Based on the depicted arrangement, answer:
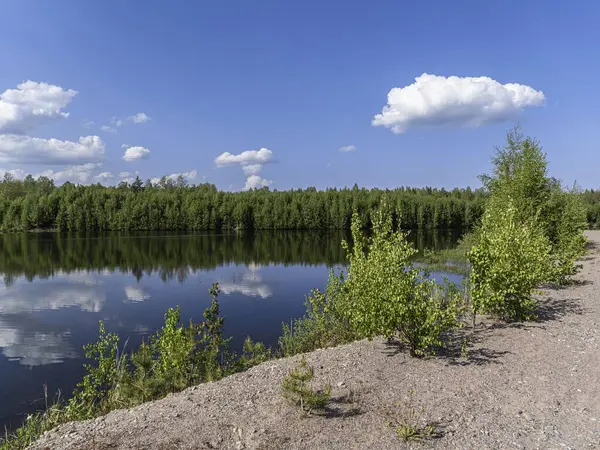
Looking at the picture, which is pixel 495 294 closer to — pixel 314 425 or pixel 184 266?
pixel 314 425

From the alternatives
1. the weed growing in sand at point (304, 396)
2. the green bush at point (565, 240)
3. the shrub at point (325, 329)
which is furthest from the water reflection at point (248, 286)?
the weed growing in sand at point (304, 396)

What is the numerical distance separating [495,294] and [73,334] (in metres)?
15.8

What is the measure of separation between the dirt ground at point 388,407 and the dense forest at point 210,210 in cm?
8796

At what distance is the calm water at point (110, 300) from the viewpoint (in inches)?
539

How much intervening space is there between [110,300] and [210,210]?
85.8 metres

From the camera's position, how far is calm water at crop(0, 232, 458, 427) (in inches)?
539

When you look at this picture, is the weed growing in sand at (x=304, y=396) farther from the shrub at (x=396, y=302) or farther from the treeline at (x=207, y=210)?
the treeline at (x=207, y=210)

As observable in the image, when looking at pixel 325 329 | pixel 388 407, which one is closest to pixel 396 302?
pixel 388 407

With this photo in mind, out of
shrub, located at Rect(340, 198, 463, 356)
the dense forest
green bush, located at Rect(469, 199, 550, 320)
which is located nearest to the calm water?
shrub, located at Rect(340, 198, 463, 356)

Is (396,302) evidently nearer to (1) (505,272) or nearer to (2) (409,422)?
(2) (409,422)

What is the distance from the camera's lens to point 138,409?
761 cm

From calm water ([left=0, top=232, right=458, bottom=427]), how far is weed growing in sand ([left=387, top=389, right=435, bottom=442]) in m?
8.99

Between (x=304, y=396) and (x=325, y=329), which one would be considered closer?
(x=304, y=396)

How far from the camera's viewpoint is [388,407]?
265 inches
